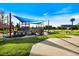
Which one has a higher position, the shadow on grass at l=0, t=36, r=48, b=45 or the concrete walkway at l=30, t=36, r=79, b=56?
the shadow on grass at l=0, t=36, r=48, b=45

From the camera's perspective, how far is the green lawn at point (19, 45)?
4.56 metres

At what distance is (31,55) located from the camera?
4547mm

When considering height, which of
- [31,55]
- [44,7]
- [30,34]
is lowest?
[31,55]

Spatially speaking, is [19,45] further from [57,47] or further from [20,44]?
[57,47]

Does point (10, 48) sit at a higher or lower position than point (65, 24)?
lower

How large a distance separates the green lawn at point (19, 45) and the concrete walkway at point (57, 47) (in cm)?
6

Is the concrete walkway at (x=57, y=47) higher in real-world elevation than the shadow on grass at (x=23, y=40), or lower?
lower

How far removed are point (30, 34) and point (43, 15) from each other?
35 cm

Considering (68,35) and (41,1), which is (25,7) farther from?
(68,35)

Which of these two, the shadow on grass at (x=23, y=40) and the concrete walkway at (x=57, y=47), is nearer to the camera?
the concrete walkway at (x=57, y=47)

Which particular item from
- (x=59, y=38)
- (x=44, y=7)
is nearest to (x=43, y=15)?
(x=44, y=7)

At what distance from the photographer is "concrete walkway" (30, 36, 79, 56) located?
179 inches

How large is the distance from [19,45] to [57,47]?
0.55m

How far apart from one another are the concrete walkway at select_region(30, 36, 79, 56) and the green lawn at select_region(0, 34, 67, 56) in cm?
6
